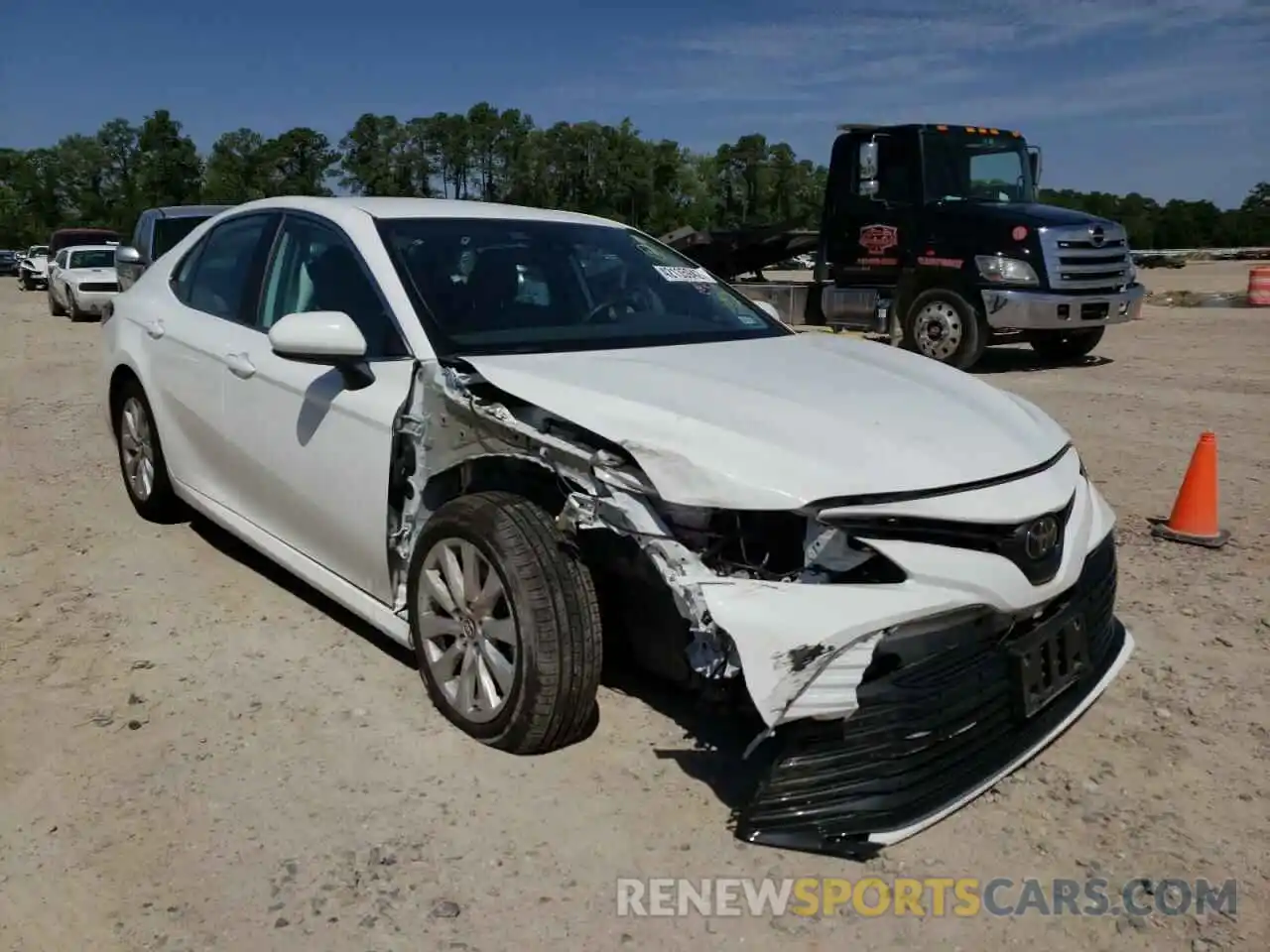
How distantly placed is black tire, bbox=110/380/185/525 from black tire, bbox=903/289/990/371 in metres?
7.89

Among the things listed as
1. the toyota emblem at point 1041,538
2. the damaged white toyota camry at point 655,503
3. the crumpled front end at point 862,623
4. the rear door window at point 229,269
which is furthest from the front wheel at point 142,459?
the toyota emblem at point 1041,538

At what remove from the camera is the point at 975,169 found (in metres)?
11.4

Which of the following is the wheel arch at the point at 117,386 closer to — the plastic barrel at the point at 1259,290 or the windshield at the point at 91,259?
the windshield at the point at 91,259

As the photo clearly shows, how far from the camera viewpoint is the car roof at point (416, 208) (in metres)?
3.92

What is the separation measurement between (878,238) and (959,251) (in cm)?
102

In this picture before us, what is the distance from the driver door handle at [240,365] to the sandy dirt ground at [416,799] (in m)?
0.94

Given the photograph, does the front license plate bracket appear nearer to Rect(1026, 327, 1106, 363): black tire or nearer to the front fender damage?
the front fender damage

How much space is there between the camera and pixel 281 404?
377cm

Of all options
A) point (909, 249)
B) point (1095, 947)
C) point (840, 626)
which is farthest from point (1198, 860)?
point (909, 249)

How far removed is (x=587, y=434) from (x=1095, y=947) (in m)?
1.71

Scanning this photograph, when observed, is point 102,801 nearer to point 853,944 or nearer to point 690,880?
point 690,880

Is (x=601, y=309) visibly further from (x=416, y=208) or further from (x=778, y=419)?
(x=778, y=419)

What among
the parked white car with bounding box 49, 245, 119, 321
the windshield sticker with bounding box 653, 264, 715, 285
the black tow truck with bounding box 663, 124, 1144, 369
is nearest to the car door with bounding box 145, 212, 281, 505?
the windshield sticker with bounding box 653, 264, 715, 285

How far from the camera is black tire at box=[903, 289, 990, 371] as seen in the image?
436 inches
